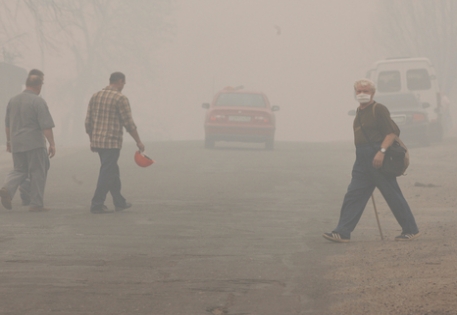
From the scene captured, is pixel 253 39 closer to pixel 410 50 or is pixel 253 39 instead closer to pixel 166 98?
pixel 166 98

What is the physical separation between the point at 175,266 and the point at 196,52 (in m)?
114

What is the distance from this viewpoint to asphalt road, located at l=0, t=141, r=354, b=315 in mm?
6156

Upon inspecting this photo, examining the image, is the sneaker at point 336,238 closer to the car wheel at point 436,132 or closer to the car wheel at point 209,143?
the car wheel at point 209,143

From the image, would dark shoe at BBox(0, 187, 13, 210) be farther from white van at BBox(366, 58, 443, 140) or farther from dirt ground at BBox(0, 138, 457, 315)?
white van at BBox(366, 58, 443, 140)

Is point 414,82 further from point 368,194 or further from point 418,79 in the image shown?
point 368,194

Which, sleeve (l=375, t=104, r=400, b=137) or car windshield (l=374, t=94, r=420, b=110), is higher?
sleeve (l=375, t=104, r=400, b=137)

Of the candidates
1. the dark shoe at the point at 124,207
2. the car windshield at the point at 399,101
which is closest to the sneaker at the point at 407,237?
the dark shoe at the point at 124,207

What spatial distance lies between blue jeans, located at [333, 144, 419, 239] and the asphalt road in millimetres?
387

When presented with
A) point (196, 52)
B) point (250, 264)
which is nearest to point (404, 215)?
point (250, 264)

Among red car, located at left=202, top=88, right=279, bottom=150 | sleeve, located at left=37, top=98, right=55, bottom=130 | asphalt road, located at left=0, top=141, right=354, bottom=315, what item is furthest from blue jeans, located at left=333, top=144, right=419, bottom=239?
red car, located at left=202, top=88, right=279, bottom=150

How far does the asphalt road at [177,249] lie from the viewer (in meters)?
6.16

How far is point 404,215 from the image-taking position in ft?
29.5

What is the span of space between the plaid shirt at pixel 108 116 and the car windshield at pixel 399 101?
17.1m

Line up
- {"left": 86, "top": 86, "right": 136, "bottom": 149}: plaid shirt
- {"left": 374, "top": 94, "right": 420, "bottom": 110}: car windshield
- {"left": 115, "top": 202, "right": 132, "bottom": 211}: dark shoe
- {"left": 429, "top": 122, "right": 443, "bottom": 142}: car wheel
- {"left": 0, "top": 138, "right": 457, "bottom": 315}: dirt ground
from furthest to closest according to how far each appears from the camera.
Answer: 1. {"left": 429, "top": 122, "right": 443, "bottom": 142}: car wheel
2. {"left": 374, "top": 94, "right": 420, "bottom": 110}: car windshield
3. {"left": 115, "top": 202, "right": 132, "bottom": 211}: dark shoe
4. {"left": 86, "top": 86, "right": 136, "bottom": 149}: plaid shirt
5. {"left": 0, "top": 138, "right": 457, "bottom": 315}: dirt ground
